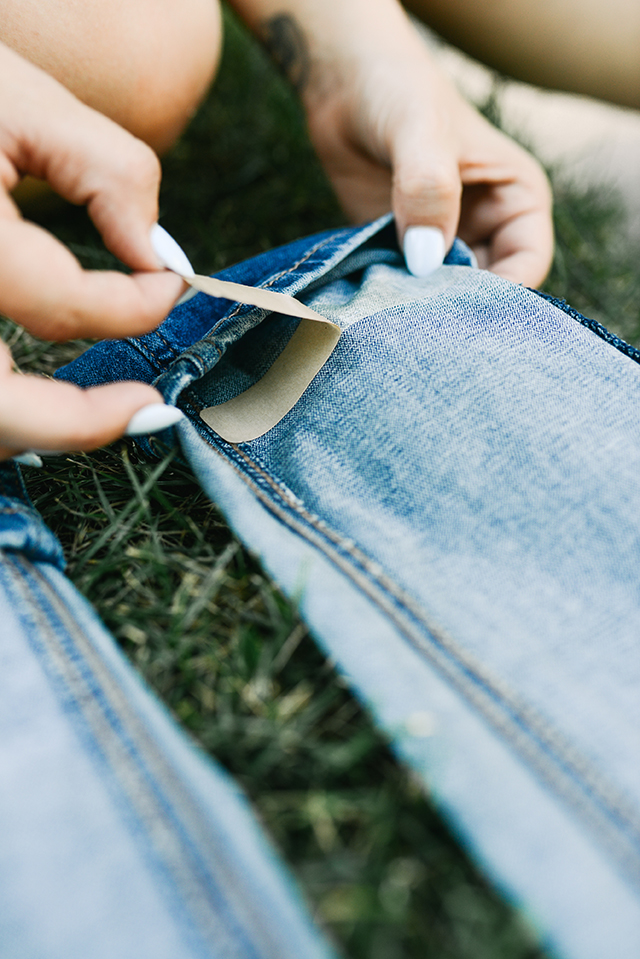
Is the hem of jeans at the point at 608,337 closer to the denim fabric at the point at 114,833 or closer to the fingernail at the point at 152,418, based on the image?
the fingernail at the point at 152,418

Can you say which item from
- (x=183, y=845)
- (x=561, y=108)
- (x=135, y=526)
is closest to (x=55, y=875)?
(x=183, y=845)

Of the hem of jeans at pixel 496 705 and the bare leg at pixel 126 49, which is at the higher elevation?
the bare leg at pixel 126 49

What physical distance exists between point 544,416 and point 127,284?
395 millimetres

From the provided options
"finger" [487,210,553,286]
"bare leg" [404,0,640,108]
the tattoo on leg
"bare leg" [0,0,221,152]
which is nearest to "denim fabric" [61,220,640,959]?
"finger" [487,210,553,286]

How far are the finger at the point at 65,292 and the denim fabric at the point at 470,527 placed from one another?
68mm

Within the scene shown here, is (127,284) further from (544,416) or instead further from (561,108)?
(561,108)

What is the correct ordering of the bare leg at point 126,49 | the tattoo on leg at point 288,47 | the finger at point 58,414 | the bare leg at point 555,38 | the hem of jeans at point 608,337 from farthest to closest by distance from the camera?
the bare leg at point 555,38 < the tattoo on leg at point 288,47 < the bare leg at point 126,49 < the hem of jeans at point 608,337 < the finger at point 58,414

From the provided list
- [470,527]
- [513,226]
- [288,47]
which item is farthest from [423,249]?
[288,47]

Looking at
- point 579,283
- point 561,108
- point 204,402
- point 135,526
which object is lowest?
point 135,526

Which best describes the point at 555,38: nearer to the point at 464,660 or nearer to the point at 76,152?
the point at 76,152

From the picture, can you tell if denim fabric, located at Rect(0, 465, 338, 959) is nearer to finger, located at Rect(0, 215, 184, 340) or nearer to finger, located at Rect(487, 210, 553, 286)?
finger, located at Rect(0, 215, 184, 340)

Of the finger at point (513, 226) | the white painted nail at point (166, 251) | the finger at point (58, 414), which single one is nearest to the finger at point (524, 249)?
the finger at point (513, 226)

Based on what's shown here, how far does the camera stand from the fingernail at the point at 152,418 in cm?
57

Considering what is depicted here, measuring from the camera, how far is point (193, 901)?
368 millimetres
